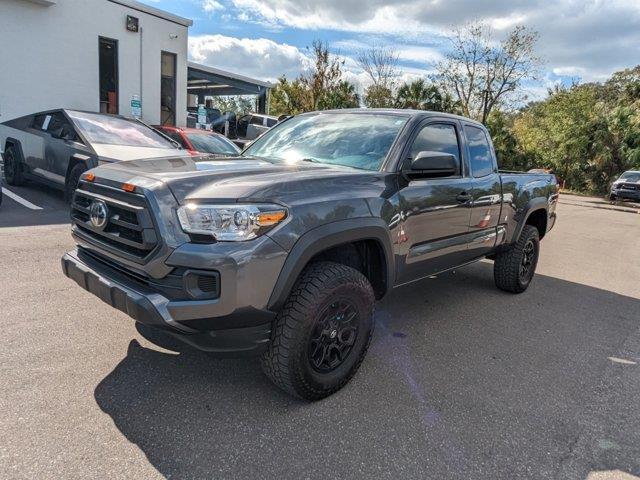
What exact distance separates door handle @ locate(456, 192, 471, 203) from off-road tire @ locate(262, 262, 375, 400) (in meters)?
1.51

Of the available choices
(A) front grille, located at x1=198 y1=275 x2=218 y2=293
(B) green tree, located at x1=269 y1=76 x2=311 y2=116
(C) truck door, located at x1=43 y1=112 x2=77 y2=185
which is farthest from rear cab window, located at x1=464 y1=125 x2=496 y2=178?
(B) green tree, located at x1=269 y1=76 x2=311 y2=116

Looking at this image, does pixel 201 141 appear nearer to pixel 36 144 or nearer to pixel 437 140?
pixel 36 144

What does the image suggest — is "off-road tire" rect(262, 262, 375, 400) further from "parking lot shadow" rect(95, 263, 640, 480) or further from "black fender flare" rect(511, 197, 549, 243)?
"black fender flare" rect(511, 197, 549, 243)

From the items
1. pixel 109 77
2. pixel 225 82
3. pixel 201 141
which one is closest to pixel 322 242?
pixel 201 141

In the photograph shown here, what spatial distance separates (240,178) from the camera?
9.25 ft

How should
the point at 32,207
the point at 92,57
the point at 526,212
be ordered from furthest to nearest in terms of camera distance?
the point at 92,57 → the point at 32,207 → the point at 526,212

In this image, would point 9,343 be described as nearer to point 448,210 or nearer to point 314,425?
point 314,425

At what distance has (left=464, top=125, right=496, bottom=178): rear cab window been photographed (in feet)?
15.2

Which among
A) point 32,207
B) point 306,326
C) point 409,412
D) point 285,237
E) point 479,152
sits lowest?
point 409,412

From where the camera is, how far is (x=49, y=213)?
24.5 feet

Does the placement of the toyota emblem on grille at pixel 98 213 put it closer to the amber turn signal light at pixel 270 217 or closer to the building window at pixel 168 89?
the amber turn signal light at pixel 270 217

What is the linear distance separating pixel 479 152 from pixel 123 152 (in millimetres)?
5100

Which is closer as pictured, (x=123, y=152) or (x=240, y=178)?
(x=240, y=178)

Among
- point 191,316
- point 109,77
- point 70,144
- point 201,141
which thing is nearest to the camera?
point 191,316
